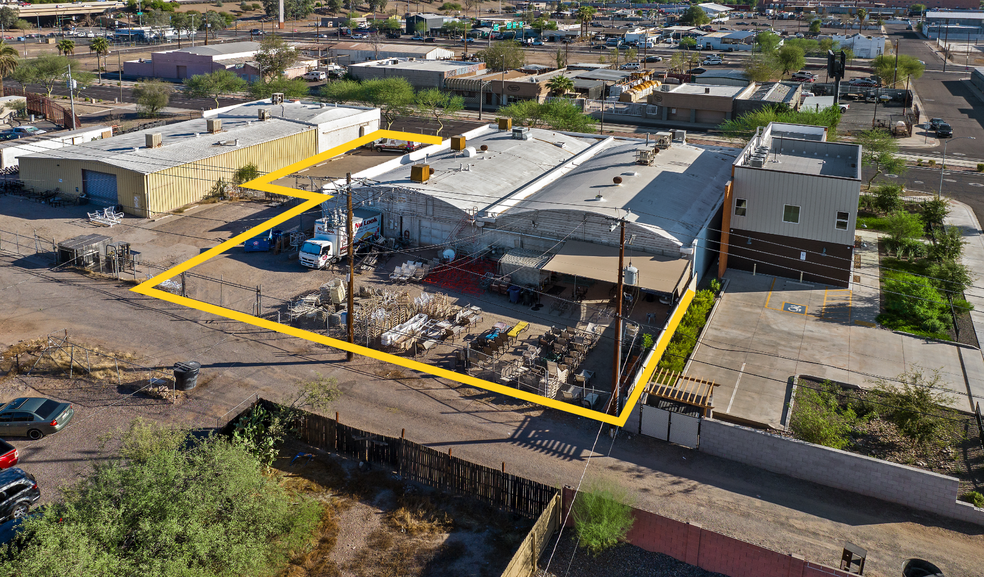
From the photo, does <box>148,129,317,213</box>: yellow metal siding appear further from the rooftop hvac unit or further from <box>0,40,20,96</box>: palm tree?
<box>0,40,20,96</box>: palm tree

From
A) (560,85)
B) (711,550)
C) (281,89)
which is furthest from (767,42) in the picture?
(711,550)

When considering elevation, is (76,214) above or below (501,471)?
above

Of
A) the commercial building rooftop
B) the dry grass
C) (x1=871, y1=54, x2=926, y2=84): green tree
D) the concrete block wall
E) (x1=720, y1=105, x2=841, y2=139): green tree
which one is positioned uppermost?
(x1=871, y1=54, x2=926, y2=84): green tree

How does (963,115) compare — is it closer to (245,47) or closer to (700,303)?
(700,303)

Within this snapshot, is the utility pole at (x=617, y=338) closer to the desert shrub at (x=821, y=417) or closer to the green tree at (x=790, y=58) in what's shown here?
the desert shrub at (x=821, y=417)

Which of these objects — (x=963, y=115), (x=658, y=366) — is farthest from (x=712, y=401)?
(x=963, y=115)

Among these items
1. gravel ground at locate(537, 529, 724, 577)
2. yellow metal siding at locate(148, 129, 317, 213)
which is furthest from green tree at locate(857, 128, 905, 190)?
yellow metal siding at locate(148, 129, 317, 213)

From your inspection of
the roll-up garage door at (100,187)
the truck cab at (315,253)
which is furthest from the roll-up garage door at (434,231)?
the roll-up garage door at (100,187)
